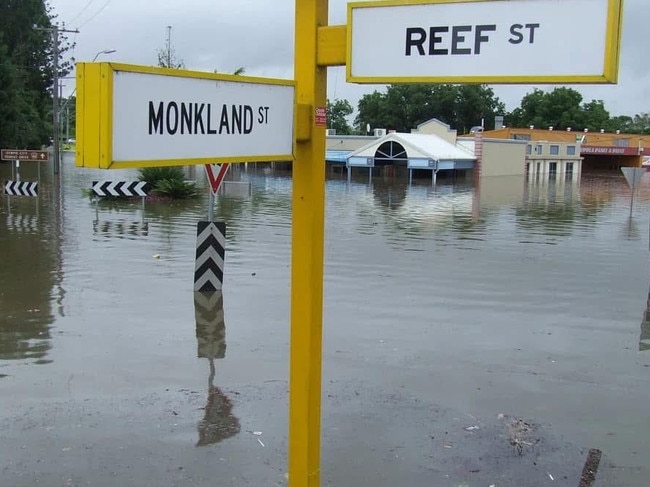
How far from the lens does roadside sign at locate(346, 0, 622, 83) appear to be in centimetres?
264

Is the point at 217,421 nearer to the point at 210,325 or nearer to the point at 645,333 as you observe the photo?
the point at 210,325

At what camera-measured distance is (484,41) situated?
2744mm

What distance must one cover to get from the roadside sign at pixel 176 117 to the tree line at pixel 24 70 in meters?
52.4

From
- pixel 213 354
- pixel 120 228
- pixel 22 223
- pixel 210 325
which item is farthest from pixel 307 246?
→ pixel 22 223

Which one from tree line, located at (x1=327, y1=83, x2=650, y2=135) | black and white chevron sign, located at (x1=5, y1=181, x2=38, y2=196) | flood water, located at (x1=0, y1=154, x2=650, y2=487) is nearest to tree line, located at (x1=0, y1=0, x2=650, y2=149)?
tree line, located at (x1=327, y1=83, x2=650, y2=135)

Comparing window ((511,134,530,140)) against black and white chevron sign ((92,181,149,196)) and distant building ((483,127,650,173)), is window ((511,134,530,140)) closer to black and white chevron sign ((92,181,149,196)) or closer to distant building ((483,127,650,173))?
distant building ((483,127,650,173))

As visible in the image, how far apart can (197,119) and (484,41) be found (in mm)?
1104

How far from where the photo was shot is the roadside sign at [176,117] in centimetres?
241

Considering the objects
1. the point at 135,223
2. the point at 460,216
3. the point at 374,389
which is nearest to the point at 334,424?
the point at 374,389

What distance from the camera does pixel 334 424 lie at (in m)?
5.55

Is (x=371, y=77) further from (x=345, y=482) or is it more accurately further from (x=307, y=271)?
(x=345, y=482)

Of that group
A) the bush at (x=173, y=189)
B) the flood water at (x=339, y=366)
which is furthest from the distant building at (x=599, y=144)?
the flood water at (x=339, y=366)

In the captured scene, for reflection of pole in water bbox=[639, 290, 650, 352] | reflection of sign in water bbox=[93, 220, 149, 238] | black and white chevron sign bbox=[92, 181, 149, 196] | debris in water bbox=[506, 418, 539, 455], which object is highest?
black and white chevron sign bbox=[92, 181, 149, 196]

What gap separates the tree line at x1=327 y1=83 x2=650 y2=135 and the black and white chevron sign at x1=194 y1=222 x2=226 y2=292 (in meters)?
92.8
